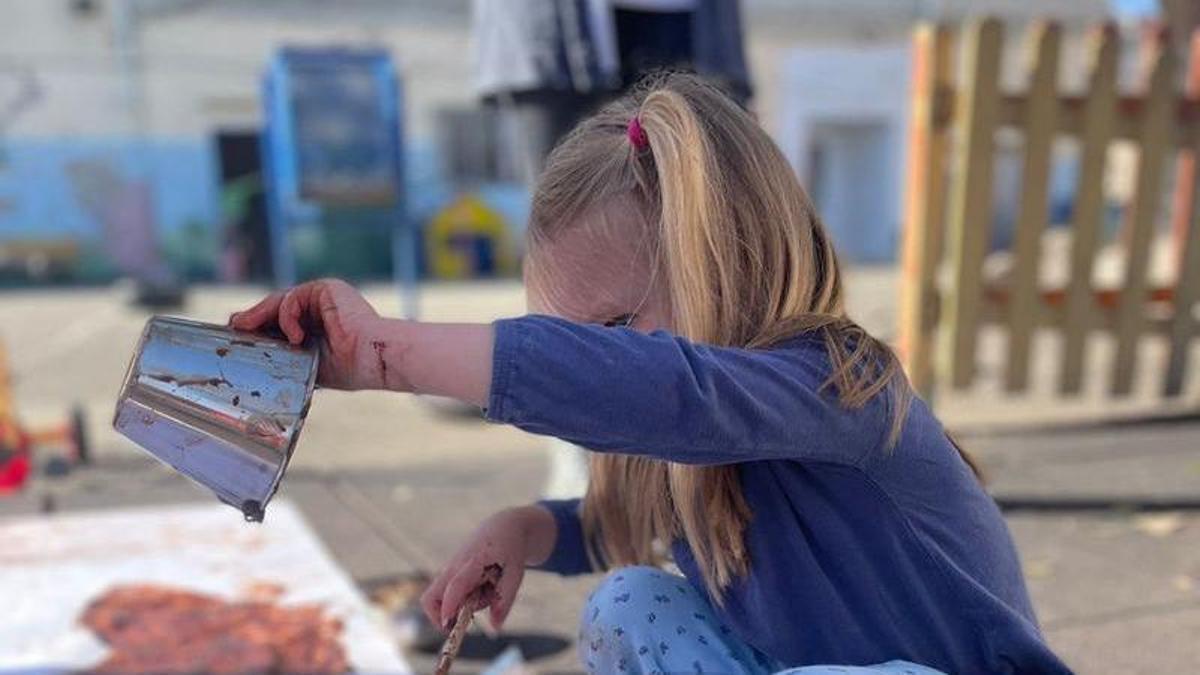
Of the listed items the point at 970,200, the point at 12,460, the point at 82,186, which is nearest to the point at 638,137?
the point at 12,460

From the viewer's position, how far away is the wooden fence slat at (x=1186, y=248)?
3822mm

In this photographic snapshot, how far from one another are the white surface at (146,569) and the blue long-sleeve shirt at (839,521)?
1.04m

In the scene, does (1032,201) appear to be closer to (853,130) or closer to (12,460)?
(12,460)

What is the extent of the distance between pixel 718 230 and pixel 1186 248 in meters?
3.55

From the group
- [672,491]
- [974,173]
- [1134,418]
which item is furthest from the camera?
[1134,418]

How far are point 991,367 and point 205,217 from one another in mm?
10108

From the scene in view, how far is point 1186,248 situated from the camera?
385 centimetres

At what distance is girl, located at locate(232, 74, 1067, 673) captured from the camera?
0.85m

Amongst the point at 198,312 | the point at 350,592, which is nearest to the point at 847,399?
the point at 350,592

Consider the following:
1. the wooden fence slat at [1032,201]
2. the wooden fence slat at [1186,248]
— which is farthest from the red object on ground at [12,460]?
the wooden fence slat at [1186,248]

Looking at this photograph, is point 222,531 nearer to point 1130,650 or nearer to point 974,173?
point 1130,650

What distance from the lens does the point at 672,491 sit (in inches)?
46.1

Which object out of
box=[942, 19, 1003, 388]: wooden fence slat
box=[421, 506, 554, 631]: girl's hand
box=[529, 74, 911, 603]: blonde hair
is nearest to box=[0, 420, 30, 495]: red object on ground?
box=[421, 506, 554, 631]: girl's hand

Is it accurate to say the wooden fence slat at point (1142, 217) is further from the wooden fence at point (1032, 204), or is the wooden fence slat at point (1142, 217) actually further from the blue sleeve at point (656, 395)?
the blue sleeve at point (656, 395)
